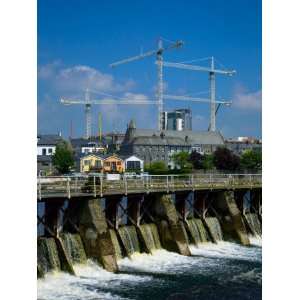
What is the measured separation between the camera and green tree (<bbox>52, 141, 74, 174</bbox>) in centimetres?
1276

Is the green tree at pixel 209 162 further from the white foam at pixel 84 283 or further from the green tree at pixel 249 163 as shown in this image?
the white foam at pixel 84 283

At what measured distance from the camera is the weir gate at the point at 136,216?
52.1 ft

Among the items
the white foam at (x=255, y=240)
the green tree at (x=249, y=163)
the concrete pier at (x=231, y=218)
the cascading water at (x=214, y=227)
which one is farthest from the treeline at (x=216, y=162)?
the white foam at (x=255, y=240)

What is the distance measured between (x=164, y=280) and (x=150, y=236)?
3927 mm

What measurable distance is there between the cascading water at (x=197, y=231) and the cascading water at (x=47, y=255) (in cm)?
634

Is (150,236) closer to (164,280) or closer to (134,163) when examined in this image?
(164,280)

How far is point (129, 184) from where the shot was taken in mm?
19469

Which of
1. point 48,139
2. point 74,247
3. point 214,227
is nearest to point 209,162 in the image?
point 214,227

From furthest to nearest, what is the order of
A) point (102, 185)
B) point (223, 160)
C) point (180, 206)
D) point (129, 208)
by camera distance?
1. point (223, 160)
2. point (180, 206)
3. point (129, 208)
4. point (102, 185)
